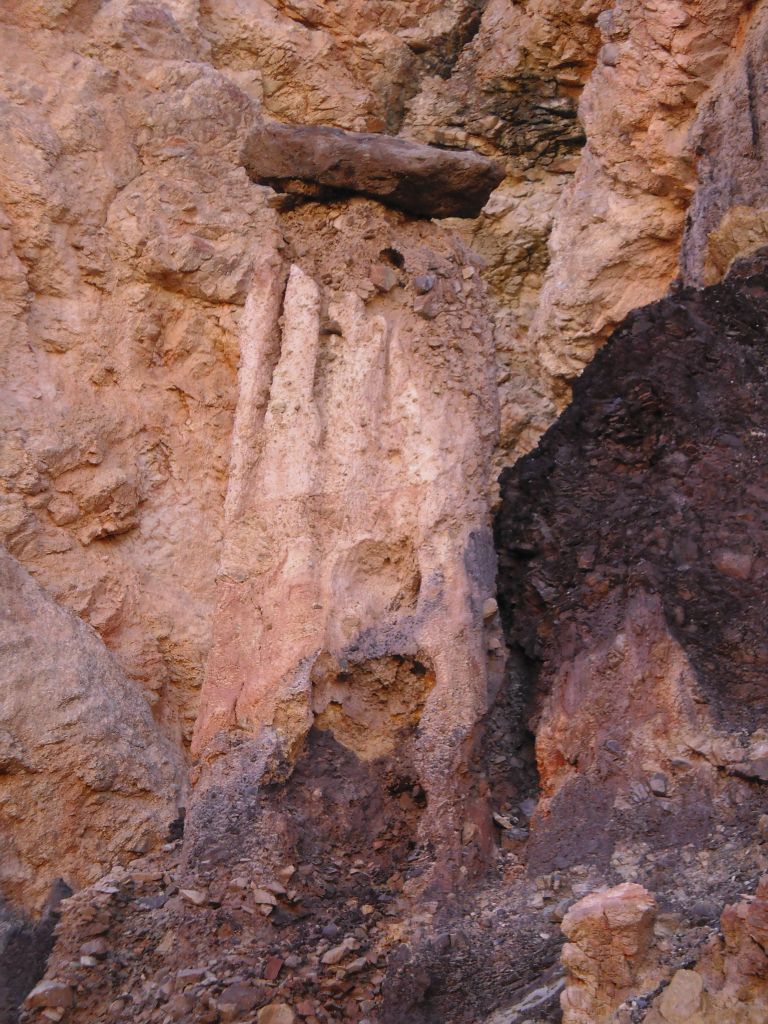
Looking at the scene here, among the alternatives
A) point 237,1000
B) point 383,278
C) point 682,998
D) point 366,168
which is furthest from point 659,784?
point 366,168

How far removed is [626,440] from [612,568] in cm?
66

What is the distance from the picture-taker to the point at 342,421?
588 cm

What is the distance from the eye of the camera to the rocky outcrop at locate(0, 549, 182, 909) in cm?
544

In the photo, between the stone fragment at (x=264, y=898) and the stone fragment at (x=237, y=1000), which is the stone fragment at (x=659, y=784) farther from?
the stone fragment at (x=237, y=1000)

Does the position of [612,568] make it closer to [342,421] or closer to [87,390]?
[342,421]

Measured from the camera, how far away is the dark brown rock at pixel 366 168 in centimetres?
602

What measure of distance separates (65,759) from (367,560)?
1.65 m

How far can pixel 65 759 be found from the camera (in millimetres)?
5566

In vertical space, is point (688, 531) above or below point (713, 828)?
above

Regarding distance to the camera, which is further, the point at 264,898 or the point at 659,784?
the point at 659,784

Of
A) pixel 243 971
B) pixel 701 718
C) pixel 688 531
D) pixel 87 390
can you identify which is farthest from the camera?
pixel 87 390

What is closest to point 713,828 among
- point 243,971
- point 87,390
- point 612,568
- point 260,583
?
point 612,568

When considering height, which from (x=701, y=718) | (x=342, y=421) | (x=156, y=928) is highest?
(x=342, y=421)

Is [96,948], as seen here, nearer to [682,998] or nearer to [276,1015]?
[276,1015]
